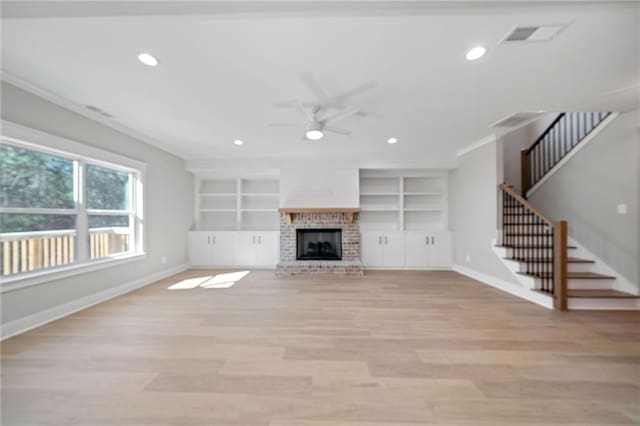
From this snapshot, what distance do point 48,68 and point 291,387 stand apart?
3458 millimetres

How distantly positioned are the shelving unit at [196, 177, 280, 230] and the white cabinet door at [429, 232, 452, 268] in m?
3.77

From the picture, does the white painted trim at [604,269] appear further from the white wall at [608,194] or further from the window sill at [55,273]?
the window sill at [55,273]

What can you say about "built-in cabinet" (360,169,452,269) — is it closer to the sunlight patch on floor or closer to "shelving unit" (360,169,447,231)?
"shelving unit" (360,169,447,231)

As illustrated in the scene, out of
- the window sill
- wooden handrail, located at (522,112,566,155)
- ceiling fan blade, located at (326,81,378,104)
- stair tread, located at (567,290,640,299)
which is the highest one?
wooden handrail, located at (522,112,566,155)

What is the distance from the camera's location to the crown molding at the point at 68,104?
2.37m

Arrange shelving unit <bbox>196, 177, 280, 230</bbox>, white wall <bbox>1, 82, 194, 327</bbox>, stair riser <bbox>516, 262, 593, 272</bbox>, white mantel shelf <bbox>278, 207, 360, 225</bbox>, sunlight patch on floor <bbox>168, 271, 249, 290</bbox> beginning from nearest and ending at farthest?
white wall <bbox>1, 82, 194, 327</bbox> → stair riser <bbox>516, 262, 593, 272</bbox> → sunlight patch on floor <bbox>168, 271, 249, 290</bbox> → white mantel shelf <bbox>278, 207, 360, 225</bbox> → shelving unit <bbox>196, 177, 280, 230</bbox>

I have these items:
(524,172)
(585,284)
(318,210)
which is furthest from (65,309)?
(524,172)

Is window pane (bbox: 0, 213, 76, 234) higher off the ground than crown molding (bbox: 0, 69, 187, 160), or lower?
lower

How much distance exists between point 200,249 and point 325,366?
4.68 m

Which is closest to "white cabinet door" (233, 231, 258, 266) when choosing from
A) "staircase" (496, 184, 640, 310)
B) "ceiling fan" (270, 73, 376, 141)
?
"ceiling fan" (270, 73, 376, 141)

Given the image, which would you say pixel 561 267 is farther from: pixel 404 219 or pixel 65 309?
pixel 65 309

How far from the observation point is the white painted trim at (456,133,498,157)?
405 cm

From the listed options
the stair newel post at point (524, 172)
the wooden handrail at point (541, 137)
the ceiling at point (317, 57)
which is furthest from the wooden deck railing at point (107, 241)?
the wooden handrail at point (541, 137)

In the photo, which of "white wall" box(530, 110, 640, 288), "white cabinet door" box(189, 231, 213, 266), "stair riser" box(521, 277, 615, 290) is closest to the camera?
"white wall" box(530, 110, 640, 288)
